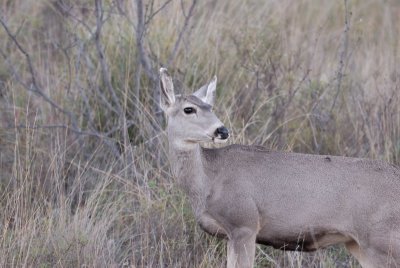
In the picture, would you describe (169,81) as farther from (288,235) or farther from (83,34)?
(83,34)

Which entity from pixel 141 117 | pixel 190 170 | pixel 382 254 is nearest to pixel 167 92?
pixel 190 170

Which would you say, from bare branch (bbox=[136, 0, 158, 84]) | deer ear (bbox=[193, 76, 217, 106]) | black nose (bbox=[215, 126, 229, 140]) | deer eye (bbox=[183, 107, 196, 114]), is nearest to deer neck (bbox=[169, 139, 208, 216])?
deer eye (bbox=[183, 107, 196, 114])

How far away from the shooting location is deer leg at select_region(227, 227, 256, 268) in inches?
259

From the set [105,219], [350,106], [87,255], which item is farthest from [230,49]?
[87,255]

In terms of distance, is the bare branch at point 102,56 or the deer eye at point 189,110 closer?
the deer eye at point 189,110

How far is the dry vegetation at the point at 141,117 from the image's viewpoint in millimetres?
7465

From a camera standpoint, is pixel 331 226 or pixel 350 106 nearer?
pixel 331 226

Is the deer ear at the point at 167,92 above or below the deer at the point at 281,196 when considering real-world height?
above

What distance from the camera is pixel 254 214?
6617 millimetres

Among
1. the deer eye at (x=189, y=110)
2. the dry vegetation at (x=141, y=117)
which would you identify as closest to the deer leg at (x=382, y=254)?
the dry vegetation at (x=141, y=117)

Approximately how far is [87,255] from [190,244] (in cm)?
96

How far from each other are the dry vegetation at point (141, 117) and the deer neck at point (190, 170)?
0.56m

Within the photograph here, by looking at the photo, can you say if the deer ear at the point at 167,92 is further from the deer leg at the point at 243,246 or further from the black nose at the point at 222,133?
the deer leg at the point at 243,246

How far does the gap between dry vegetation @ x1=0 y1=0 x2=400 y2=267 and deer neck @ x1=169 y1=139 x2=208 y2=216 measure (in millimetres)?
558
